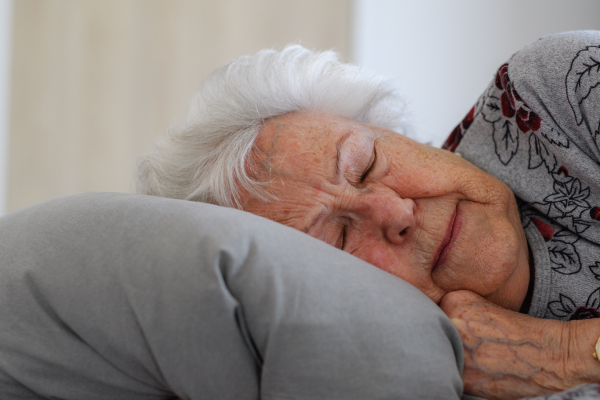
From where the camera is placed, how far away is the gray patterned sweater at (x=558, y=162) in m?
0.85

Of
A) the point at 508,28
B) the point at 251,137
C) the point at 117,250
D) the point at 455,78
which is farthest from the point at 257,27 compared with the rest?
the point at 117,250

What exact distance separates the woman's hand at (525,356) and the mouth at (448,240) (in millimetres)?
123

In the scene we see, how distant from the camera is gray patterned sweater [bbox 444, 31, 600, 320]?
847 mm

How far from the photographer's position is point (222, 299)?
53 cm

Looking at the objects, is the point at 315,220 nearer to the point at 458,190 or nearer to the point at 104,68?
the point at 458,190

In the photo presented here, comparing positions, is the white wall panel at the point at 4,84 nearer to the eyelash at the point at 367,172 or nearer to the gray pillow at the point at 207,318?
the gray pillow at the point at 207,318

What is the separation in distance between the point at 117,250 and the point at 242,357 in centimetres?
22

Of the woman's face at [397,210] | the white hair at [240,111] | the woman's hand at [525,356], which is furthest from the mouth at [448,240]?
the white hair at [240,111]

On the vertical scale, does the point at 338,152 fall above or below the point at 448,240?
above

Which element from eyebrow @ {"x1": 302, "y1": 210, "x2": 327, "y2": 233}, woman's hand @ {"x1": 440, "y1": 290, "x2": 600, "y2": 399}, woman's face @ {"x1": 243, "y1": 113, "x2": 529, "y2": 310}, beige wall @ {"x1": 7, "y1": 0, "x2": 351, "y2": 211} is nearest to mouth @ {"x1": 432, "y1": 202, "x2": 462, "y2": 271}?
woman's face @ {"x1": 243, "y1": 113, "x2": 529, "y2": 310}

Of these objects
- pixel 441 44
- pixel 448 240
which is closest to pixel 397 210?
pixel 448 240

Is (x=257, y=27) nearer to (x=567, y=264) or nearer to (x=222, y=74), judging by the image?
(x=222, y=74)

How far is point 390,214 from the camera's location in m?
0.82

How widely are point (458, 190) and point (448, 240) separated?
4.1 inches
